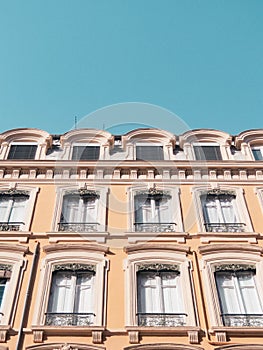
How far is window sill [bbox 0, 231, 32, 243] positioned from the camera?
576 inches

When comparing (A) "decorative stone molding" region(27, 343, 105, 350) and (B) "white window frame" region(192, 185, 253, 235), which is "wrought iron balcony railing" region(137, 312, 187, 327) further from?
(B) "white window frame" region(192, 185, 253, 235)

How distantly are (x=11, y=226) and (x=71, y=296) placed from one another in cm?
396

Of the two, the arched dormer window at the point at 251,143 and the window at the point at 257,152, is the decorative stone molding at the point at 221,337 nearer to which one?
the arched dormer window at the point at 251,143

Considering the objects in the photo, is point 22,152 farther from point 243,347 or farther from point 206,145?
point 243,347

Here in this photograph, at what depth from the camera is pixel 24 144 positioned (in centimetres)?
1989

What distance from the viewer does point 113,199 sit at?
655 inches

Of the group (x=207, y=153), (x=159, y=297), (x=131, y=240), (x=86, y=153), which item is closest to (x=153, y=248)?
(x=131, y=240)

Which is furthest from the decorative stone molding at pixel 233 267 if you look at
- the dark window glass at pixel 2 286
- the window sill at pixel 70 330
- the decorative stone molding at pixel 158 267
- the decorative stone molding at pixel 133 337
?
the dark window glass at pixel 2 286

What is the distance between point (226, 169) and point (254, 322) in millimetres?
7315

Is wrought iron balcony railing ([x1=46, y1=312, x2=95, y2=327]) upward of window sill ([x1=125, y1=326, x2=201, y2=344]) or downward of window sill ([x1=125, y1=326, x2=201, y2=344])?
upward

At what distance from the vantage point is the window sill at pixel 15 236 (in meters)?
14.6

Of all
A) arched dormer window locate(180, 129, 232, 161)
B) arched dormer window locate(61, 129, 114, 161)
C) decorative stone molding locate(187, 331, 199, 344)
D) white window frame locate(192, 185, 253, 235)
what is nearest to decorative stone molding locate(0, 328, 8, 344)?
decorative stone molding locate(187, 331, 199, 344)

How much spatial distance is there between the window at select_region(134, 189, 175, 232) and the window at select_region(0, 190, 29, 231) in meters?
4.35

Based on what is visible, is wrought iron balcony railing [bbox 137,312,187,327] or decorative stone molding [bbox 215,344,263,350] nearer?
decorative stone molding [bbox 215,344,263,350]
